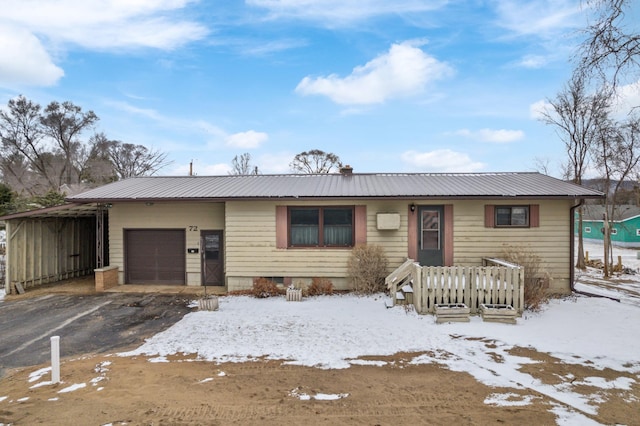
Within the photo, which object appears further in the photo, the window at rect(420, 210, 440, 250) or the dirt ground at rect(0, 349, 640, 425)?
the window at rect(420, 210, 440, 250)

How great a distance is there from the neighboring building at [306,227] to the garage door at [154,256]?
0.12 feet

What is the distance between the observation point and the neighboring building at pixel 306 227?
408 inches

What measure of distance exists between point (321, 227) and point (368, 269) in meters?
1.96

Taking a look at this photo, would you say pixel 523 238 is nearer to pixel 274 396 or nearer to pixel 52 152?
pixel 274 396

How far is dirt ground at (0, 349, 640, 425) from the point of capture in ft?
12.7

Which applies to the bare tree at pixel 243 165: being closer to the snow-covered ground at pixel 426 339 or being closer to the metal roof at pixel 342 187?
the metal roof at pixel 342 187

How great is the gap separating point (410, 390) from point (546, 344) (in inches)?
132

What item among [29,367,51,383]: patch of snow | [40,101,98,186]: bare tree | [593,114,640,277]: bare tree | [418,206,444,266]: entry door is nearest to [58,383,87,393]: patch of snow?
[29,367,51,383]: patch of snow

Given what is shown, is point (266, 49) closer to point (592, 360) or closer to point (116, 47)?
point (116, 47)

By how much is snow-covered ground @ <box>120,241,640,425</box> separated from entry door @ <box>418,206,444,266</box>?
269cm

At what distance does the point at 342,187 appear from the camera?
1145cm

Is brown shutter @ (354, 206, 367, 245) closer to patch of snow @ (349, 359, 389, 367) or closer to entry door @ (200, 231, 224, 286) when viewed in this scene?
entry door @ (200, 231, 224, 286)

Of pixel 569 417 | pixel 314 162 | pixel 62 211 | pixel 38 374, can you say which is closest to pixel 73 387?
pixel 38 374

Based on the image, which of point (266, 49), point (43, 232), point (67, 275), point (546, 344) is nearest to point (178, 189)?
Answer: point (43, 232)
